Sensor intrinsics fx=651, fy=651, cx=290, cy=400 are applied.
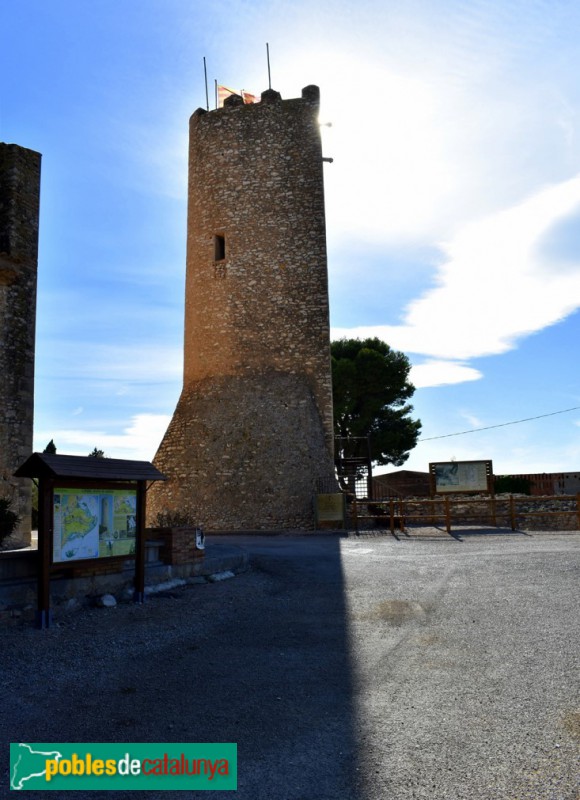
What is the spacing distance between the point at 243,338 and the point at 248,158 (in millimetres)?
5899

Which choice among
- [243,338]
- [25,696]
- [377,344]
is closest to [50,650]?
[25,696]

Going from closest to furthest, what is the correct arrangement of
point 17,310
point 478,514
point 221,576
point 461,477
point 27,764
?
point 27,764 < point 221,576 < point 17,310 < point 478,514 < point 461,477

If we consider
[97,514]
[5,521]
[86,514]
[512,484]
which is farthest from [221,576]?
[512,484]

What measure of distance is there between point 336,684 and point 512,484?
98.0ft

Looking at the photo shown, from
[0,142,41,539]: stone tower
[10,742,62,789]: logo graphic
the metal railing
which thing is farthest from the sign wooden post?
the metal railing

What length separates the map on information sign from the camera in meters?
6.85

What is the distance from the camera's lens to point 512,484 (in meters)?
32.6

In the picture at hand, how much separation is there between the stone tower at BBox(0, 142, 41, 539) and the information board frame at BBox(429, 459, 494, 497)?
11828mm

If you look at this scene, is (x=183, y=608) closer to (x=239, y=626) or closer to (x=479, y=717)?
(x=239, y=626)

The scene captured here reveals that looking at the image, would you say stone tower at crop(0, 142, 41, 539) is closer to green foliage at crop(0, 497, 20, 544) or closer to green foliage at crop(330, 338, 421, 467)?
green foliage at crop(0, 497, 20, 544)

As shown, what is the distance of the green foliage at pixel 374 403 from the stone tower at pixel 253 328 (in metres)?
13.4

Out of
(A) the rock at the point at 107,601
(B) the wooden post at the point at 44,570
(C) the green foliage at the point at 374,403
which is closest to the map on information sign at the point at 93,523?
(B) the wooden post at the point at 44,570

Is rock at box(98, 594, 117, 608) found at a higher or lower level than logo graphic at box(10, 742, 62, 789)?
higher

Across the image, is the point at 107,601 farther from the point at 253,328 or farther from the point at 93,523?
the point at 253,328
